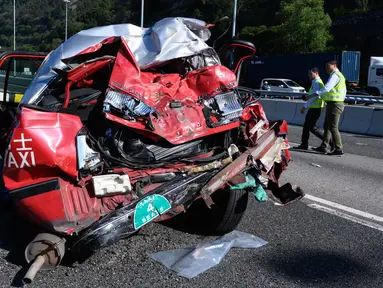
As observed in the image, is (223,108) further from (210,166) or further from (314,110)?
(314,110)

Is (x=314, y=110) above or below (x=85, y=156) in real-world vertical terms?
below

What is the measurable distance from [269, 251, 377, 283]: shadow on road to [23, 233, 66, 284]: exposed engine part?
1567mm

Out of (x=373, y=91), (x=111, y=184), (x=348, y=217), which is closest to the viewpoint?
(x=111, y=184)

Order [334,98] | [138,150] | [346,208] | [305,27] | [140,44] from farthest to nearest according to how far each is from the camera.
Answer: [305,27]
[334,98]
[346,208]
[140,44]
[138,150]

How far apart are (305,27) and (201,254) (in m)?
39.9

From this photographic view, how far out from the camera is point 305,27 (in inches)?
1609

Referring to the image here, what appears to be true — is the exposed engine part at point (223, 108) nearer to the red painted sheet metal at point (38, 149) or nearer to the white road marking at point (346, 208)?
the red painted sheet metal at point (38, 149)

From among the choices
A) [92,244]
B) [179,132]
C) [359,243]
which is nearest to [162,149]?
[179,132]

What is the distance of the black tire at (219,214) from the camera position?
13.3ft

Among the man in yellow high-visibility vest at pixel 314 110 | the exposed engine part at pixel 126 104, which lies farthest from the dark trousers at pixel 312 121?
the exposed engine part at pixel 126 104

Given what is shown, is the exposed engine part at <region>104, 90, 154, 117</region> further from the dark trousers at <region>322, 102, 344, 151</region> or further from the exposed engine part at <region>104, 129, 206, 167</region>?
the dark trousers at <region>322, 102, 344, 151</region>

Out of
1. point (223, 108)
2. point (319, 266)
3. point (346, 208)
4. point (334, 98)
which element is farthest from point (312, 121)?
point (319, 266)

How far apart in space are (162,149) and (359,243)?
195cm

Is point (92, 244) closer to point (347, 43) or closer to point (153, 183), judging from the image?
point (153, 183)
